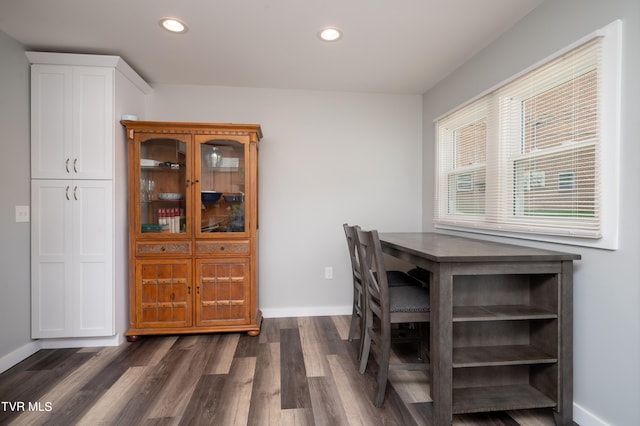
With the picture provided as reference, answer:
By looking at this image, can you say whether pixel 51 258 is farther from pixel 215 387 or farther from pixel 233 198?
pixel 215 387

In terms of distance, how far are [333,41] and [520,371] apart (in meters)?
2.46

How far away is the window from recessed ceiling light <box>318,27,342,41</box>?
46.2 inches

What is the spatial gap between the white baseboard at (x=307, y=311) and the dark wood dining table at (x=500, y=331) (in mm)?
1582

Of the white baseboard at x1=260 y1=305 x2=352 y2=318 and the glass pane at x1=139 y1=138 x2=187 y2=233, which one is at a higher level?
the glass pane at x1=139 y1=138 x2=187 y2=233

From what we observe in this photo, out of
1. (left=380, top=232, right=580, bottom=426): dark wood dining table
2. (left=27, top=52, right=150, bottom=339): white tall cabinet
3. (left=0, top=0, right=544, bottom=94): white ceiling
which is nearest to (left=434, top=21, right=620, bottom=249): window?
(left=380, top=232, right=580, bottom=426): dark wood dining table

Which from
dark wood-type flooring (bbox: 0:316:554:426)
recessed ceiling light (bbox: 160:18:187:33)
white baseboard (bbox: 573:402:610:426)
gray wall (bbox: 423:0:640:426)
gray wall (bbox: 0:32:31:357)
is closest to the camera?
gray wall (bbox: 423:0:640:426)

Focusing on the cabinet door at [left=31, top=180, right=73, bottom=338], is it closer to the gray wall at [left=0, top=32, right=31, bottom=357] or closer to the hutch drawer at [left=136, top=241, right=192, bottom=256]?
the gray wall at [left=0, top=32, right=31, bottom=357]

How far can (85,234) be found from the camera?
2.35 meters

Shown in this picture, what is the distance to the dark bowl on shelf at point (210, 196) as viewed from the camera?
104 inches

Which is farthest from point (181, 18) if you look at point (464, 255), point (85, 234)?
point (464, 255)

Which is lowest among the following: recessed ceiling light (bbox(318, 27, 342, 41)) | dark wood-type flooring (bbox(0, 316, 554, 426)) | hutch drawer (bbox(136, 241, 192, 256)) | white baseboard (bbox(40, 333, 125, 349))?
dark wood-type flooring (bbox(0, 316, 554, 426))

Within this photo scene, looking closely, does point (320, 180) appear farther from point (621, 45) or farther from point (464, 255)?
point (621, 45)

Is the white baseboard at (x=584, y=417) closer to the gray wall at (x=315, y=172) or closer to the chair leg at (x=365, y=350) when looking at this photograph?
the chair leg at (x=365, y=350)

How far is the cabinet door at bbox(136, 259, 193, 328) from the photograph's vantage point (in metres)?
2.53
